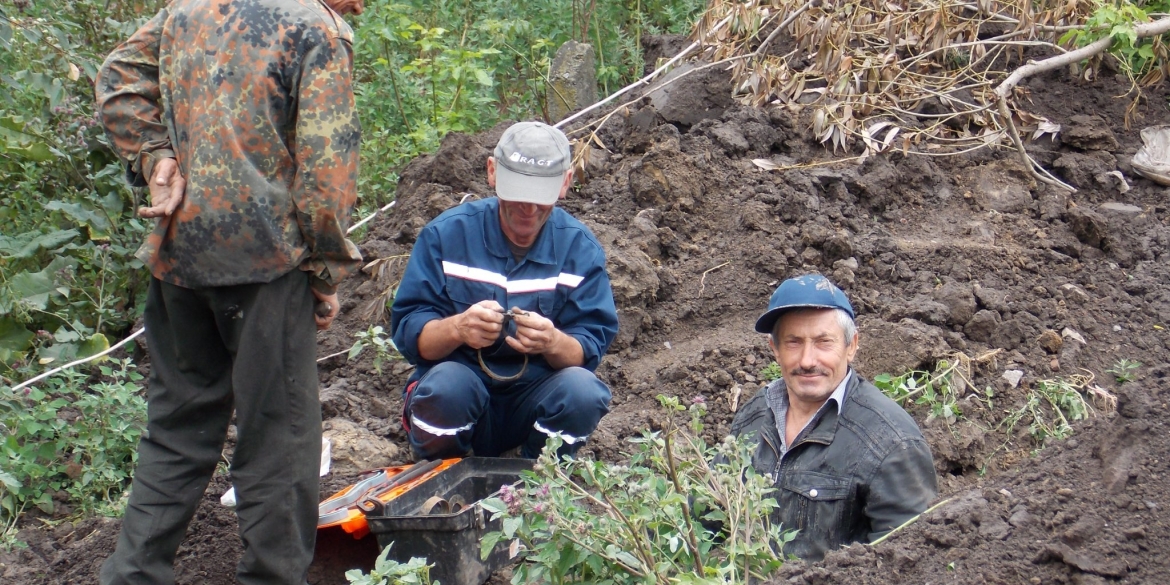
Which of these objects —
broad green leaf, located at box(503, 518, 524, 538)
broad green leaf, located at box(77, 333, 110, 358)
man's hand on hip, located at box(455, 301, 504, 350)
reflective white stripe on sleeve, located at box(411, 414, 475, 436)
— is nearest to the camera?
broad green leaf, located at box(503, 518, 524, 538)

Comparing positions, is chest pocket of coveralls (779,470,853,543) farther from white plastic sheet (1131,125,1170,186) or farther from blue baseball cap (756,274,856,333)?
white plastic sheet (1131,125,1170,186)

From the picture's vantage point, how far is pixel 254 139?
2953 mm

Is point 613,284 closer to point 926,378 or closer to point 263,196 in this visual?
point 926,378

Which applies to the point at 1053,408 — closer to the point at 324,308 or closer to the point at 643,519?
the point at 643,519

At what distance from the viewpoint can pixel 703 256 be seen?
552 centimetres

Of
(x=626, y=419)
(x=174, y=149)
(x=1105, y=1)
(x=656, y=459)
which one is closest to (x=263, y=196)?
(x=174, y=149)

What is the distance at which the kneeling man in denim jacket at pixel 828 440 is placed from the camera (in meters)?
2.88

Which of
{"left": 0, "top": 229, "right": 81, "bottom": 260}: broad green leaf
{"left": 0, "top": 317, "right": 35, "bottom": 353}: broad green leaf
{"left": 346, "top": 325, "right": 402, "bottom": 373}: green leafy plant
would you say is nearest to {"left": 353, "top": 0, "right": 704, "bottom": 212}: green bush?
{"left": 346, "top": 325, "right": 402, "bottom": 373}: green leafy plant

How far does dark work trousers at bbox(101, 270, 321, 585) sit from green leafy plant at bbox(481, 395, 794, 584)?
76cm

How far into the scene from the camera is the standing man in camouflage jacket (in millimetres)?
2930

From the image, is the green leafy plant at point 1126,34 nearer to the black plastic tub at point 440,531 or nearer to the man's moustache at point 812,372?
the man's moustache at point 812,372

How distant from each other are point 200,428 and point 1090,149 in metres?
5.18

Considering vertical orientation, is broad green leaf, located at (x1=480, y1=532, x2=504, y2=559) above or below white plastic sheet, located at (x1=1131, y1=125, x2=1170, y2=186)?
above

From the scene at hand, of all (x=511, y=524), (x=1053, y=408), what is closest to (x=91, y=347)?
(x=511, y=524)
